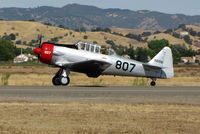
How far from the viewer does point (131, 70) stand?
26719mm

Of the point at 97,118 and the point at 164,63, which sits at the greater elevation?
the point at 164,63

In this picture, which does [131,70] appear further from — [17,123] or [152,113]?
[17,123]

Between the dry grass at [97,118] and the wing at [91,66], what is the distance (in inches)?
324

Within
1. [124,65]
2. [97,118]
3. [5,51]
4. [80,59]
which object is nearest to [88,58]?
[80,59]

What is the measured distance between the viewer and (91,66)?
25375 millimetres

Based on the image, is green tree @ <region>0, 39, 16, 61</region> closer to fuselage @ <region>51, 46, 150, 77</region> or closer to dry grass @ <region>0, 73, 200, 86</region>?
dry grass @ <region>0, 73, 200, 86</region>

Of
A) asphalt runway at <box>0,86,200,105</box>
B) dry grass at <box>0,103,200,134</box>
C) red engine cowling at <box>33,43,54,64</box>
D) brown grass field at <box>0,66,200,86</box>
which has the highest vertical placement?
red engine cowling at <box>33,43,54,64</box>

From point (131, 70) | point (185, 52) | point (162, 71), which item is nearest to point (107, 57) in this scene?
point (131, 70)

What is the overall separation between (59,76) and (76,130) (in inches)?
545

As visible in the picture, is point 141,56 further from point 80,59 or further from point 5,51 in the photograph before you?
point 80,59

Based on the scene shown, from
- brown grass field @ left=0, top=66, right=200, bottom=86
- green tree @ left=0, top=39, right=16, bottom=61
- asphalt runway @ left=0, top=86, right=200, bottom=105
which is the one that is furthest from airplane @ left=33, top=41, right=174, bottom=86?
Answer: green tree @ left=0, top=39, right=16, bottom=61

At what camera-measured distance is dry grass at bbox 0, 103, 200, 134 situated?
12.2 metres

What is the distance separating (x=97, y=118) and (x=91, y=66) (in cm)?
1150

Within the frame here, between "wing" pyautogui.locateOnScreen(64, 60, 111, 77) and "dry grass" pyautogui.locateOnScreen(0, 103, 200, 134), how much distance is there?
823 cm
